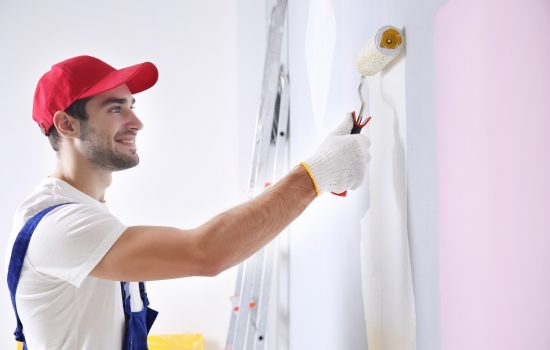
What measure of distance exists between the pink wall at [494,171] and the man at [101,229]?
1.01 feet

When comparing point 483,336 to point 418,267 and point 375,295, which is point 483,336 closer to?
point 418,267

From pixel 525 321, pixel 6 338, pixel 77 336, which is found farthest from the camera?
pixel 6 338

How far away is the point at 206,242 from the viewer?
0.80 metres

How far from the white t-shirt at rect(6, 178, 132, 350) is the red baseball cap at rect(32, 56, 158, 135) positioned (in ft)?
0.67

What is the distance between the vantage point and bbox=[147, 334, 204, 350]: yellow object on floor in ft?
8.48

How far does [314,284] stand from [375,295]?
0.56m

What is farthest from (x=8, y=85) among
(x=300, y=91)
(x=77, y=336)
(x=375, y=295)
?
(x=375, y=295)

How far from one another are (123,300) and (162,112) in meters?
1.88

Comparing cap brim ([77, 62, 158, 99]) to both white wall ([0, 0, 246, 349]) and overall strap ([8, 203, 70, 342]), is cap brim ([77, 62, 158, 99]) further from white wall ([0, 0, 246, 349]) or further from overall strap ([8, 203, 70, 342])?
white wall ([0, 0, 246, 349])

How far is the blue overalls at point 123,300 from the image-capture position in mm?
923

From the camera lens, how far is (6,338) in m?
2.72

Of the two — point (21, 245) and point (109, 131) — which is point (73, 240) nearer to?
point (21, 245)

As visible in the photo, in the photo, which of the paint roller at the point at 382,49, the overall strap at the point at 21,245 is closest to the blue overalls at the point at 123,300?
the overall strap at the point at 21,245

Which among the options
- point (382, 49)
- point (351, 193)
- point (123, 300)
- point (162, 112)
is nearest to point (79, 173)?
point (123, 300)
